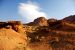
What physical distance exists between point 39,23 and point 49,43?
41414mm

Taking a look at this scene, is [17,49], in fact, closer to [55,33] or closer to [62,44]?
[62,44]

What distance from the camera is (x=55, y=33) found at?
28766 mm

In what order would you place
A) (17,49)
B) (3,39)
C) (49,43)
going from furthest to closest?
(49,43) → (3,39) → (17,49)

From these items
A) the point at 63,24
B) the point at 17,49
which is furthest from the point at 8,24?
the point at 17,49

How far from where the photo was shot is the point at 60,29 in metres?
31.6

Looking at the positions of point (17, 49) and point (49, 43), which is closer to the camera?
point (17, 49)

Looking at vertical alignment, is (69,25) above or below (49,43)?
above

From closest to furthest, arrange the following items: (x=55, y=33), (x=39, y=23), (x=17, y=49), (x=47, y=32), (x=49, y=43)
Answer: (x=17, y=49), (x=49, y=43), (x=55, y=33), (x=47, y=32), (x=39, y=23)

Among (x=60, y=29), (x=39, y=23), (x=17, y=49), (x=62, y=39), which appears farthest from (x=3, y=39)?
(x=39, y=23)

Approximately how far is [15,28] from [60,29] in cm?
665

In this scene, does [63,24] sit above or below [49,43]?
above

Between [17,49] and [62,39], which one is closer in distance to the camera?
[17,49]

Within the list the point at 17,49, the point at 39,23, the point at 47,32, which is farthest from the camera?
the point at 39,23

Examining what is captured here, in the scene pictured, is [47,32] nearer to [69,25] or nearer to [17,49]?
[69,25]
